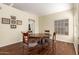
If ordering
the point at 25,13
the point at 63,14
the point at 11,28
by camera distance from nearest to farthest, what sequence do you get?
the point at 63,14 < the point at 25,13 < the point at 11,28

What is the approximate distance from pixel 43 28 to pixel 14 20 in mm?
683

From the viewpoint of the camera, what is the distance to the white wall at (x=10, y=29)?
6.67 feet

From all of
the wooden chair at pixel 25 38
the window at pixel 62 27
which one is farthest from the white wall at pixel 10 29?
the window at pixel 62 27

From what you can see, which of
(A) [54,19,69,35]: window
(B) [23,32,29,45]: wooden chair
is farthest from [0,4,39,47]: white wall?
(A) [54,19,69,35]: window

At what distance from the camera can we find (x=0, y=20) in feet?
6.93

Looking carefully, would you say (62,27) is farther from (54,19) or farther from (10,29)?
(10,29)

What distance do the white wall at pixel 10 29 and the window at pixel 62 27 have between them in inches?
17.2

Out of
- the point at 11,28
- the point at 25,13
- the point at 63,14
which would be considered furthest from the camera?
the point at 11,28

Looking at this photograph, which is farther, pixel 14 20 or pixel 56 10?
pixel 14 20

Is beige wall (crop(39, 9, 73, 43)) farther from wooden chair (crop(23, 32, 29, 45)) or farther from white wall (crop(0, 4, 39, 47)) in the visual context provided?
wooden chair (crop(23, 32, 29, 45))

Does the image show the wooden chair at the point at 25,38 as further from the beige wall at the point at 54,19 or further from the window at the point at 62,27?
the window at the point at 62,27

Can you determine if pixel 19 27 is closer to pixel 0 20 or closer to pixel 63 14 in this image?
pixel 0 20

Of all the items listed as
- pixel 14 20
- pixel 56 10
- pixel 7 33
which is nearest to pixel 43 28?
pixel 56 10

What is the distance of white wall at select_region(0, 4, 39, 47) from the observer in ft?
6.67
